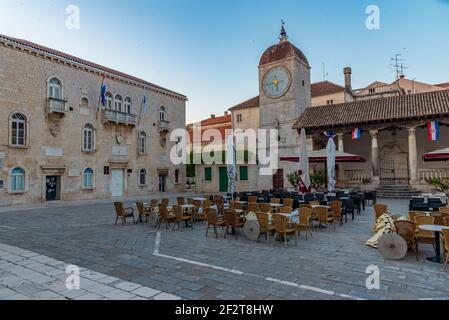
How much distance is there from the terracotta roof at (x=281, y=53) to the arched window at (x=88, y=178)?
16.4 m

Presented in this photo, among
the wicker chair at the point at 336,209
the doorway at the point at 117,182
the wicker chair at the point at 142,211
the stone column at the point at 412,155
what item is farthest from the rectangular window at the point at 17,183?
the stone column at the point at 412,155

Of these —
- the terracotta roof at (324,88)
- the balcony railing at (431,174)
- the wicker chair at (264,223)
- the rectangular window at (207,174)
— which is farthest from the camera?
the terracotta roof at (324,88)

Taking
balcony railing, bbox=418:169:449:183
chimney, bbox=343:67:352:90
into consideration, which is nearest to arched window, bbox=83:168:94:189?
balcony railing, bbox=418:169:449:183

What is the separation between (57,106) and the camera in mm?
19766

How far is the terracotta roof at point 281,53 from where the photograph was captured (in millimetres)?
24016

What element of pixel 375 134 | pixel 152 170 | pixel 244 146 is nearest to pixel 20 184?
pixel 152 170

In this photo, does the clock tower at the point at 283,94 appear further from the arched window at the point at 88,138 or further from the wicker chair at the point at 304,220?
the wicker chair at the point at 304,220

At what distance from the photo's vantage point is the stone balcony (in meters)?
19.4

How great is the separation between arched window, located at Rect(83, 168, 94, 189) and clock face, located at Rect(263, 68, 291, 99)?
50.4ft

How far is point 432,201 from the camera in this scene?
1012 cm

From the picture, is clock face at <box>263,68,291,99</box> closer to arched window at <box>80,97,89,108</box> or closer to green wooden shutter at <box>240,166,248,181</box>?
green wooden shutter at <box>240,166,248,181</box>

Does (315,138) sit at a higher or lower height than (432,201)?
higher
